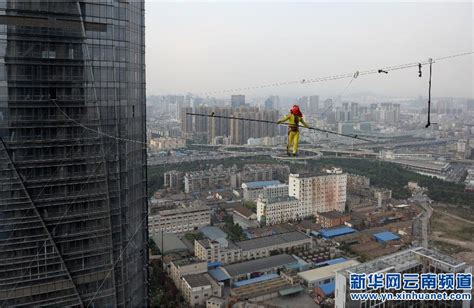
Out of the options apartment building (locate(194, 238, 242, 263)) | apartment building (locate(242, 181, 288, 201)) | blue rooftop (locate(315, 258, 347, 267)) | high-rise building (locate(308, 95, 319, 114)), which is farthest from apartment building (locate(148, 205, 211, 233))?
high-rise building (locate(308, 95, 319, 114))

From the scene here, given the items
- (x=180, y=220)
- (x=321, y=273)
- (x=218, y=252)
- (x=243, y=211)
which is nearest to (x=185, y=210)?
(x=180, y=220)

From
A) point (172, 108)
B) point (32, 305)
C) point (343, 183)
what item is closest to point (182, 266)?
point (32, 305)

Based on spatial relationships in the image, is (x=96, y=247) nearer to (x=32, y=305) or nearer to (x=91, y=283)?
(x=91, y=283)

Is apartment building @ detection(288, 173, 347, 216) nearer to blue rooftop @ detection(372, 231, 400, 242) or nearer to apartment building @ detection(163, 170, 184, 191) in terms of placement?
blue rooftop @ detection(372, 231, 400, 242)

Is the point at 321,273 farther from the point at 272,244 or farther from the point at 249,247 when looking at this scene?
the point at 249,247

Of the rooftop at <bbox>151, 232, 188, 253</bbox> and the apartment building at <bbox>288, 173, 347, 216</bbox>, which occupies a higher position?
the apartment building at <bbox>288, 173, 347, 216</bbox>
